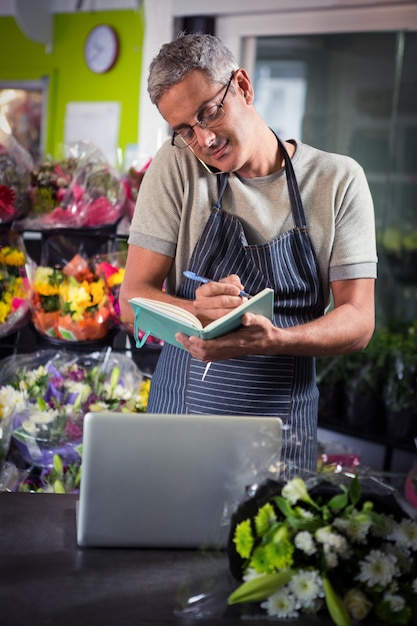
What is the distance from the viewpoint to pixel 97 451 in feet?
4.29

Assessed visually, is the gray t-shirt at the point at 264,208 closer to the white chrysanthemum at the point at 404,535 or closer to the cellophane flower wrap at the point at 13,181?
the white chrysanthemum at the point at 404,535

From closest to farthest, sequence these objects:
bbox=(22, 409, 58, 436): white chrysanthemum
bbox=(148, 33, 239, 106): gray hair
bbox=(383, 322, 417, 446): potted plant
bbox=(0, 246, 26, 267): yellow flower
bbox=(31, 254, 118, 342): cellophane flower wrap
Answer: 1. bbox=(148, 33, 239, 106): gray hair
2. bbox=(22, 409, 58, 436): white chrysanthemum
3. bbox=(31, 254, 118, 342): cellophane flower wrap
4. bbox=(0, 246, 26, 267): yellow flower
5. bbox=(383, 322, 417, 446): potted plant

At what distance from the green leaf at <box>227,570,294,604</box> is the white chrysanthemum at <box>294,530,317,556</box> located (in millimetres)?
35

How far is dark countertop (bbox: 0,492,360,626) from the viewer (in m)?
1.12

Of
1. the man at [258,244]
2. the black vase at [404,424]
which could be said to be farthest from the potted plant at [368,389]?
the man at [258,244]

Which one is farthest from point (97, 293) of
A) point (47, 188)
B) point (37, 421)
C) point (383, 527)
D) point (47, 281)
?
point (383, 527)

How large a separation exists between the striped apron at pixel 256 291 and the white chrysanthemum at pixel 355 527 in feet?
2.82

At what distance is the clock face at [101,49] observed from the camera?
283 inches

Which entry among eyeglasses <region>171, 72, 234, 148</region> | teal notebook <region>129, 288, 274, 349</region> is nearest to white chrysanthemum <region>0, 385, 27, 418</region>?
teal notebook <region>129, 288, 274, 349</region>

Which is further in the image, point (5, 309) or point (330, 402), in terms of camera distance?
point (330, 402)

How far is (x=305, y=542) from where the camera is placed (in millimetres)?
1149

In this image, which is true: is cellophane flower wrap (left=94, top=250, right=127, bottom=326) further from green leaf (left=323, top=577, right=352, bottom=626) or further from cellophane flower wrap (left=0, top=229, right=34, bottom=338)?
green leaf (left=323, top=577, right=352, bottom=626)

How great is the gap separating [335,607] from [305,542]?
9 cm

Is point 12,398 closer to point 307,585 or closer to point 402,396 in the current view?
point 307,585
